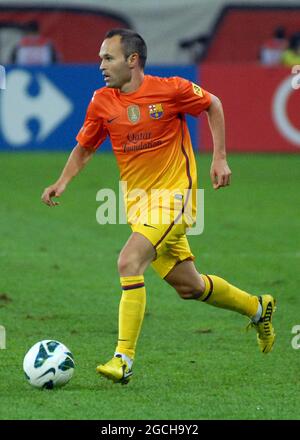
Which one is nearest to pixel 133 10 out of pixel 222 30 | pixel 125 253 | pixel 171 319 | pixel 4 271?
pixel 222 30

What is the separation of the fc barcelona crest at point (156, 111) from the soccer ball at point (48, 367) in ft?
5.02

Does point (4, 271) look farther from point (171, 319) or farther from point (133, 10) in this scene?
point (133, 10)

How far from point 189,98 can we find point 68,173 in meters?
0.87

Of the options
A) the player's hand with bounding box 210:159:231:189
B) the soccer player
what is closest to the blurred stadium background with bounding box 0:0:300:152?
the soccer player

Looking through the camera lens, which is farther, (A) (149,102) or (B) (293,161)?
(B) (293,161)

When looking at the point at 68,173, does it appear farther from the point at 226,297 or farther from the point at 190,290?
A: the point at 226,297

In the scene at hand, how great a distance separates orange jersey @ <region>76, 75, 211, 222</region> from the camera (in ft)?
23.0

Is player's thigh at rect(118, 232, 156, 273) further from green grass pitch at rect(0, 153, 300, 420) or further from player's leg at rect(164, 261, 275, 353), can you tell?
green grass pitch at rect(0, 153, 300, 420)

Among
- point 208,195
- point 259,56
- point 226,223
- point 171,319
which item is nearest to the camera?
point 171,319

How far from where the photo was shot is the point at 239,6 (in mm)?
24859

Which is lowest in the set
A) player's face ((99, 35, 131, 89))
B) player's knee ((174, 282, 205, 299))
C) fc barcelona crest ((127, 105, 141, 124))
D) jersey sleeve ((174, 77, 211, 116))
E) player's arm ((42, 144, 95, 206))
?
player's knee ((174, 282, 205, 299))

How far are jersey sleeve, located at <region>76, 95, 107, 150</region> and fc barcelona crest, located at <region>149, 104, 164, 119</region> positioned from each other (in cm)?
33

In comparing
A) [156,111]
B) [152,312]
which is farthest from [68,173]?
[152,312]

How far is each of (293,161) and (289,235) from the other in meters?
7.34
